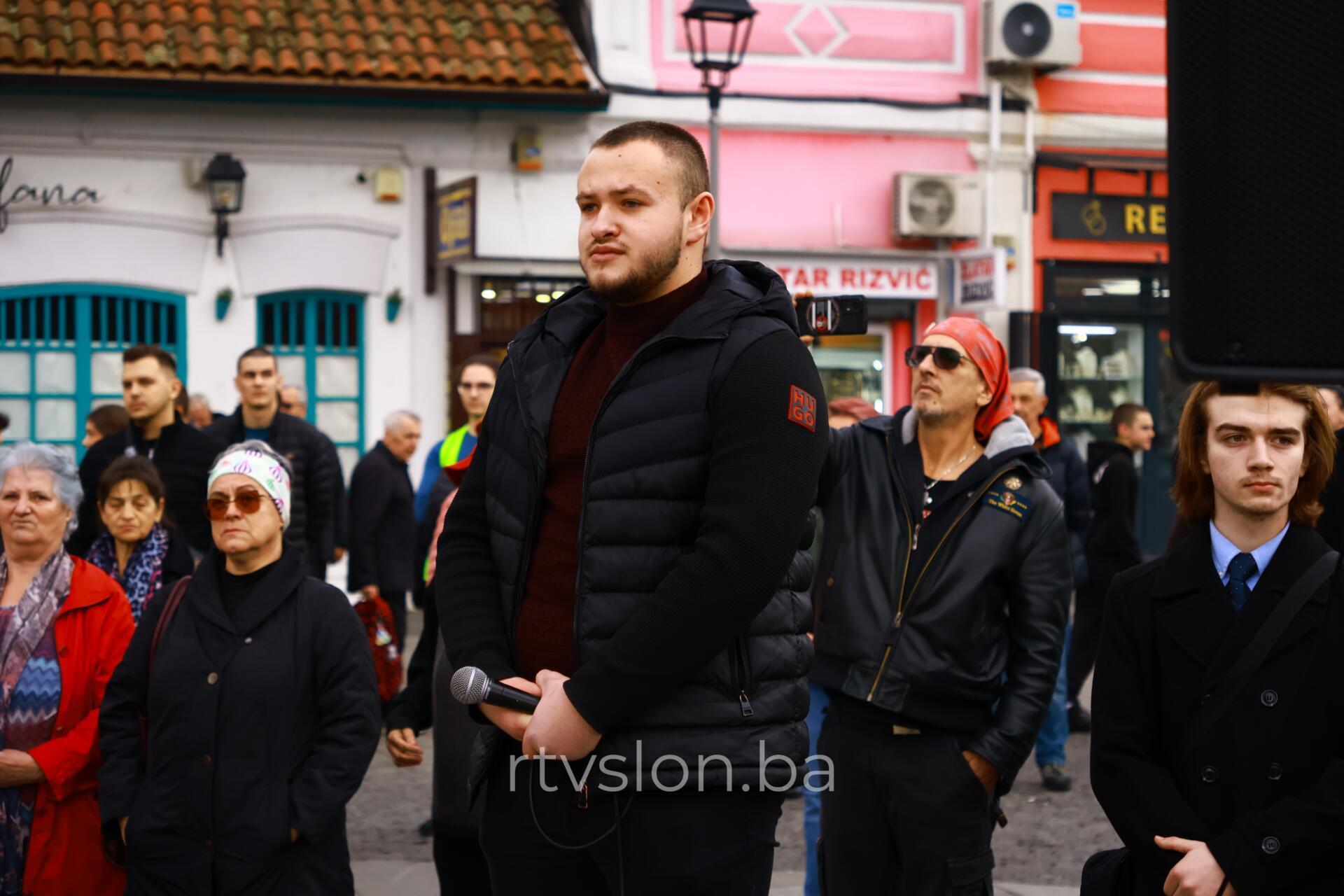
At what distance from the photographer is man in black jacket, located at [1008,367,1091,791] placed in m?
7.89

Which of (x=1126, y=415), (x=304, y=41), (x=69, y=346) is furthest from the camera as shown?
(x=304, y=41)

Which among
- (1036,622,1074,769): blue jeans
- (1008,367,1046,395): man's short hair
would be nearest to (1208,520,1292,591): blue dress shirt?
(1036,622,1074,769): blue jeans

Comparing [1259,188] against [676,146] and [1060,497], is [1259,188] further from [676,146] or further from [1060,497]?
[1060,497]

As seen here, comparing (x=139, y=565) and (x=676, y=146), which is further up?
(x=676, y=146)

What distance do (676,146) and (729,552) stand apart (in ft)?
2.44

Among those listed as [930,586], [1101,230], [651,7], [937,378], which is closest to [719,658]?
[930,586]

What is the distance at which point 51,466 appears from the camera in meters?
5.07

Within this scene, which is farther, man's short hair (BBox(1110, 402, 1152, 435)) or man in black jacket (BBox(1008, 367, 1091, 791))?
man's short hair (BBox(1110, 402, 1152, 435))

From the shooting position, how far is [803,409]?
2846mm

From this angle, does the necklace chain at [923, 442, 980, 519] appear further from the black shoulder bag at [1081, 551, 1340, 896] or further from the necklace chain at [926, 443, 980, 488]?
the black shoulder bag at [1081, 551, 1340, 896]

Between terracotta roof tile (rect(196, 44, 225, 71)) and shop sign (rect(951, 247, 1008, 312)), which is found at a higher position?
terracotta roof tile (rect(196, 44, 225, 71))

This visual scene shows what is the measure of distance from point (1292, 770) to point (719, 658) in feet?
3.74

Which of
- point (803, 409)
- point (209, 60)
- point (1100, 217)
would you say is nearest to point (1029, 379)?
point (803, 409)

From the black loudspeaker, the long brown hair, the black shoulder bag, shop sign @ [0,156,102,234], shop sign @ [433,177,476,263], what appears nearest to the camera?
the black loudspeaker
